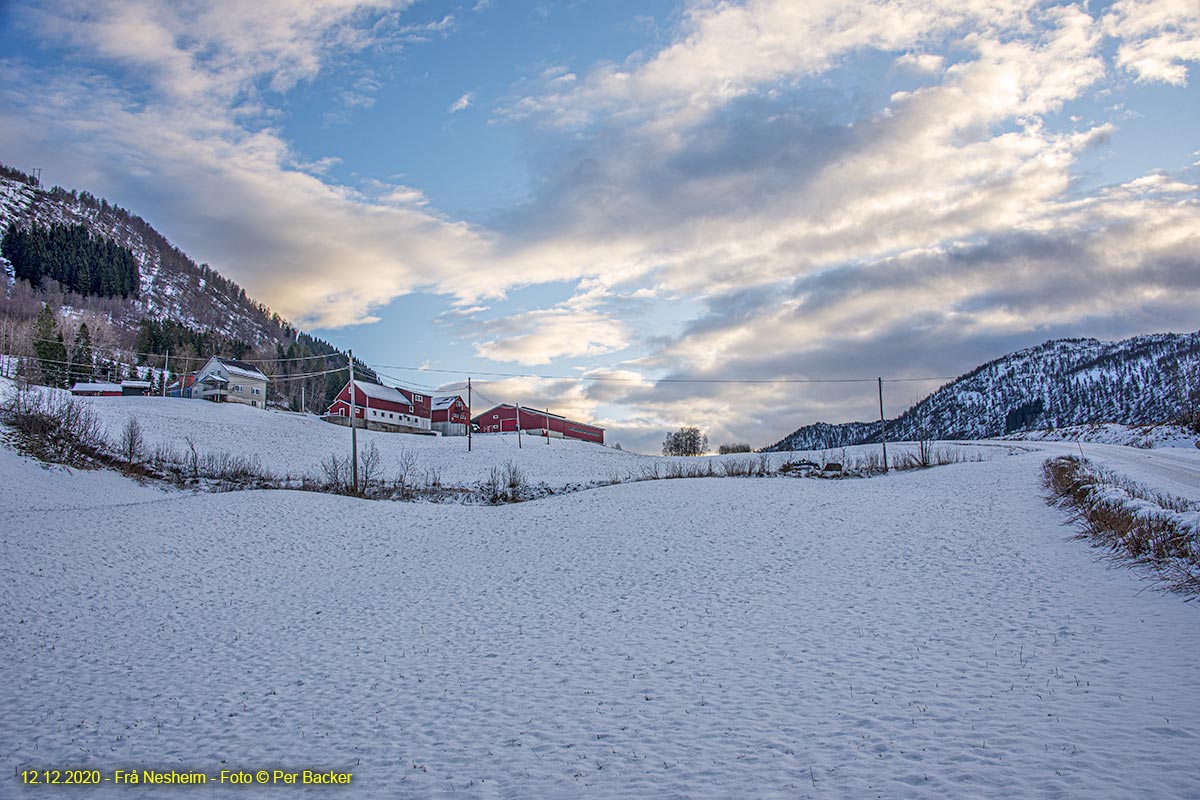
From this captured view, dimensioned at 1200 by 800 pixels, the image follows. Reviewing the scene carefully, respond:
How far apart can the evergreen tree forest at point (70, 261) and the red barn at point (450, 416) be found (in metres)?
130

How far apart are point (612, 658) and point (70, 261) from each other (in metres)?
209

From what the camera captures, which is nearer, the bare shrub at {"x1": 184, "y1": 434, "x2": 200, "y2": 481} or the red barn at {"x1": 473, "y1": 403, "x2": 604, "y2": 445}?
the bare shrub at {"x1": 184, "y1": 434, "x2": 200, "y2": 481}

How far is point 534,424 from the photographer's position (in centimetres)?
8756

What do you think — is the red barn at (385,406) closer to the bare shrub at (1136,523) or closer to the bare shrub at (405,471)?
the bare shrub at (405,471)

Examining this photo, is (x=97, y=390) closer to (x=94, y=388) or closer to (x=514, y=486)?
(x=94, y=388)

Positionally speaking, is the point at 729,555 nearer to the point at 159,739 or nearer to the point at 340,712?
the point at 340,712

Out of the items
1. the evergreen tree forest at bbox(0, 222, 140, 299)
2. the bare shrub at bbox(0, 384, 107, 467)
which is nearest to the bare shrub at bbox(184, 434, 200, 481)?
the bare shrub at bbox(0, 384, 107, 467)

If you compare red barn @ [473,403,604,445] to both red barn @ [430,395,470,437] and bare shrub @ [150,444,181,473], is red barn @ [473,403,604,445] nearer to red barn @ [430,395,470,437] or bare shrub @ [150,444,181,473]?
red barn @ [430,395,470,437]

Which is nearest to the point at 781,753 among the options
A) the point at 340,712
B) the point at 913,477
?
the point at 340,712

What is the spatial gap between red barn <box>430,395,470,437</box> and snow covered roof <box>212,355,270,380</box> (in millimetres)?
24070

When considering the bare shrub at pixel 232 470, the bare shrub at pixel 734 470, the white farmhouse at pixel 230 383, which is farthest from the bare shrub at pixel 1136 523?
the white farmhouse at pixel 230 383

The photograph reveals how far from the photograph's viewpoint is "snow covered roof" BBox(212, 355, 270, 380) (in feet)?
281

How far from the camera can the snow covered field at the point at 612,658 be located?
300 inches

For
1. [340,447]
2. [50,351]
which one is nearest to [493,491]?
[340,447]
